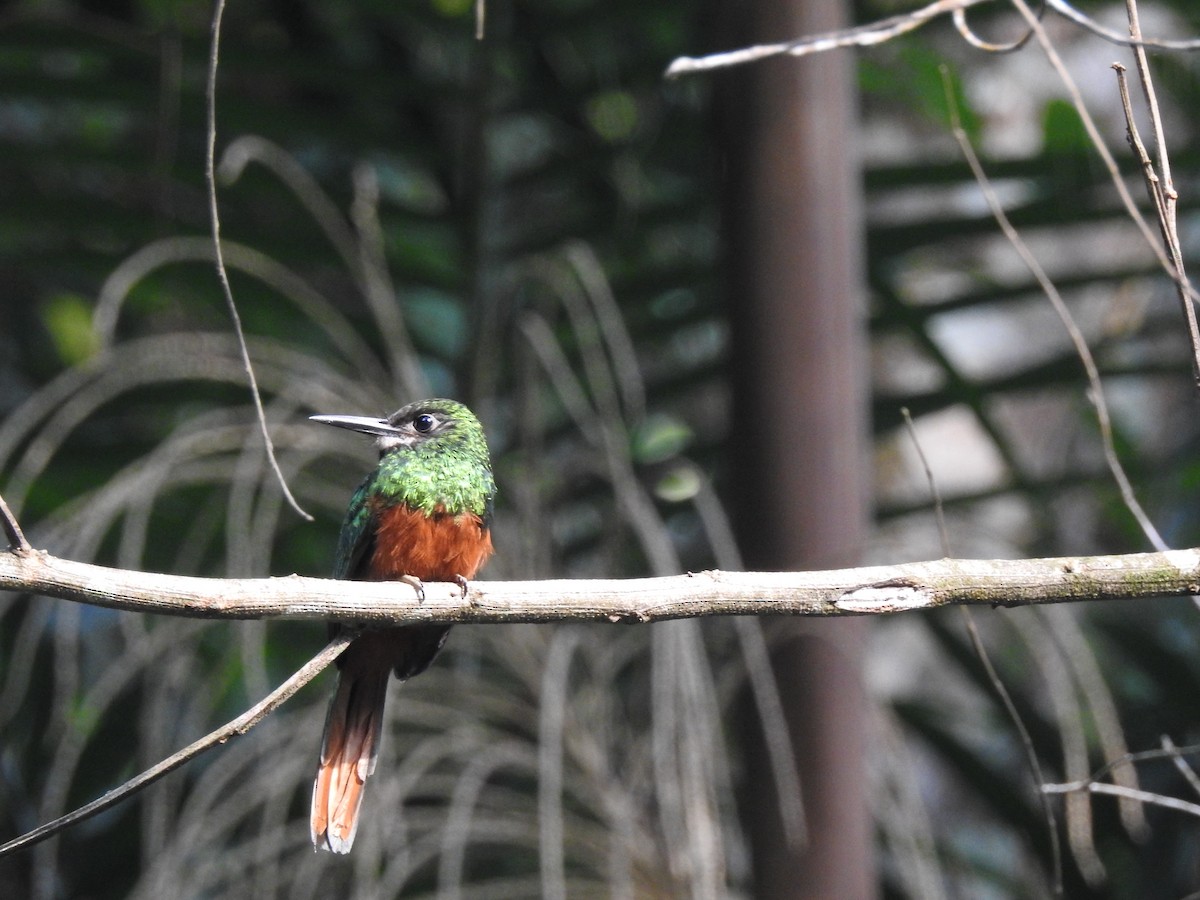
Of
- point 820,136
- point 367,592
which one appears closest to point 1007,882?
point 820,136

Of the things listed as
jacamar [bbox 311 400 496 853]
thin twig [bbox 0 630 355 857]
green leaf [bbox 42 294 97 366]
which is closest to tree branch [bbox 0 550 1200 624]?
thin twig [bbox 0 630 355 857]

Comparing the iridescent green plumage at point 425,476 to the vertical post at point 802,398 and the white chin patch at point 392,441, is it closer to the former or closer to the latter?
the white chin patch at point 392,441

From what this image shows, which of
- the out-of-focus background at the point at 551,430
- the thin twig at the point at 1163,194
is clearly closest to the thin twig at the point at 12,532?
the out-of-focus background at the point at 551,430

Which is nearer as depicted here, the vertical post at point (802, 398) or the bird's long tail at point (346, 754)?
the bird's long tail at point (346, 754)

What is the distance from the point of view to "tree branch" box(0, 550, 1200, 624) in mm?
1194

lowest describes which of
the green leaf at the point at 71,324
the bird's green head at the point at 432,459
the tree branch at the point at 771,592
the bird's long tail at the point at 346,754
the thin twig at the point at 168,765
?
the bird's long tail at the point at 346,754

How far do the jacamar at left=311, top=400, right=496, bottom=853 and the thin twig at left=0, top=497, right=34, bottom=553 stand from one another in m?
0.64

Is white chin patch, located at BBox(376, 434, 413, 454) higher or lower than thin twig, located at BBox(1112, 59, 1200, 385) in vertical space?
lower

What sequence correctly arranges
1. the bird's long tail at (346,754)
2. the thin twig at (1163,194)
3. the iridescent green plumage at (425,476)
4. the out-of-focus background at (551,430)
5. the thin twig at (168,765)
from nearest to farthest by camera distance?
the thin twig at (168,765), the thin twig at (1163,194), the bird's long tail at (346,754), the out-of-focus background at (551,430), the iridescent green plumage at (425,476)

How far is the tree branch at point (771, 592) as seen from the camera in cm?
119

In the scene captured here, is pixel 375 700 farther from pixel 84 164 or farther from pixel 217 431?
pixel 84 164

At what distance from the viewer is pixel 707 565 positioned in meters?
2.64

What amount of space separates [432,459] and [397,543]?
0.66 feet

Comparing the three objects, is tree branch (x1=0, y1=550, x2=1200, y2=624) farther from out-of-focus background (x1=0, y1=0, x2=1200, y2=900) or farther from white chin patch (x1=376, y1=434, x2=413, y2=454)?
white chin patch (x1=376, y1=434, x2=413, y2=454)
